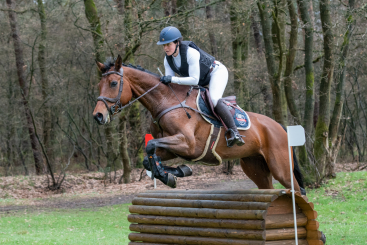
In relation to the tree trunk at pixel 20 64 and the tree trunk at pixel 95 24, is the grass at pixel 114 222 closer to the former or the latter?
the tree trunk at pixel 95 24

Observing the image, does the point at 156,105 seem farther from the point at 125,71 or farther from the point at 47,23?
the point at 47,23

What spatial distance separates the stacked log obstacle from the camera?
155 inches

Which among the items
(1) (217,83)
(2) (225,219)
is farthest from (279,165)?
(1) (217,83)

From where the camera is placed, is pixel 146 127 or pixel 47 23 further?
pixel 47 23

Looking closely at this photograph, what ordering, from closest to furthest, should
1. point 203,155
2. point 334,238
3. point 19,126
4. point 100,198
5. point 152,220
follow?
point 203,155 → point 152,220 → point 334,238 → point 100,198 → point 19,126

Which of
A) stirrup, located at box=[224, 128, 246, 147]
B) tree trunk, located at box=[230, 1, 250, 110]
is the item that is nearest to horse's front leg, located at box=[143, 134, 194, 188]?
stirrup, located at box=[224, 128, 246, 147]

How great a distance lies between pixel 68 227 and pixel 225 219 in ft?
17.4

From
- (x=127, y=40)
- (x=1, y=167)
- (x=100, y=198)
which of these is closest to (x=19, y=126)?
(x=1, y=167)

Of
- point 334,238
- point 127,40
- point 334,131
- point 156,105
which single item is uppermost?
point 127,40

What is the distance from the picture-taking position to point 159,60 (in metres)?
14.5

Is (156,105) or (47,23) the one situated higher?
(47,23)

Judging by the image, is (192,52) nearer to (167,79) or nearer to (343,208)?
(167,79)

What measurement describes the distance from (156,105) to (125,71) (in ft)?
1.78

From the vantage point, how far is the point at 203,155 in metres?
4.27
